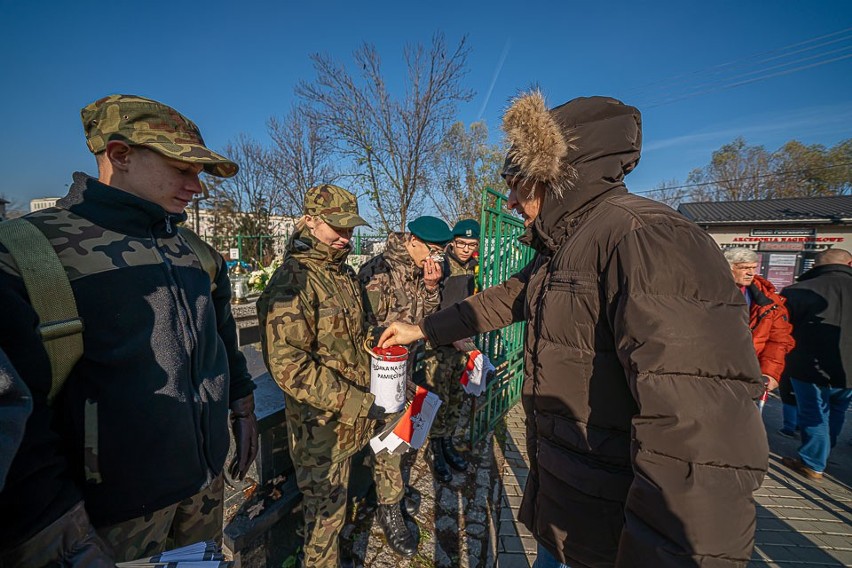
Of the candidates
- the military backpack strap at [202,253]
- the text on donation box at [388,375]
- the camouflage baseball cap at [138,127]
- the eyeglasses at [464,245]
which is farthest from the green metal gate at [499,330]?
the camouflage baseball cap at [138,127]

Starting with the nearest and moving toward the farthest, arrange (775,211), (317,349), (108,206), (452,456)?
(108,206), (317,349), (452,456), (775,211)

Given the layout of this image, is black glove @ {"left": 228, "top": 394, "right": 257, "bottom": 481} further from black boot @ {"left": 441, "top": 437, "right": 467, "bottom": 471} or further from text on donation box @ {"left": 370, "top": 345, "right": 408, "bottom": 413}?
black boot @ {"left": 441, "top": 437, "right": 467, "bottom": 471}

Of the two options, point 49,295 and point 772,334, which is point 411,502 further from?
point 772,334

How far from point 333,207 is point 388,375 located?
1.08 metres

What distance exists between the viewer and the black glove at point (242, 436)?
197 centimetres

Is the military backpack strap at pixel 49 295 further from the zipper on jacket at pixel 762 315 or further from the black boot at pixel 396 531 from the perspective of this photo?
the zipper on jacket at pixel 762 315

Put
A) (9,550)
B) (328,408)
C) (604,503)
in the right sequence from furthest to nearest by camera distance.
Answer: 1. (328,408)
2. (604,503)
3. (9,550)

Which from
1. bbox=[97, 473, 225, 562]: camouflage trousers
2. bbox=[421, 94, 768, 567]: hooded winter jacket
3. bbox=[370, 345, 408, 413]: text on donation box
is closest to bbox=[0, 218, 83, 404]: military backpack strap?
bbox=[97, 473, 225, 562]: camouflage trousers

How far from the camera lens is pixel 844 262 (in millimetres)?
3953

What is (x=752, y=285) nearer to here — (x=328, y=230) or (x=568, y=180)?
(x=568, y=180)

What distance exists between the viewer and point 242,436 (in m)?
2.00

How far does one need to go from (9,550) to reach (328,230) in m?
1.73

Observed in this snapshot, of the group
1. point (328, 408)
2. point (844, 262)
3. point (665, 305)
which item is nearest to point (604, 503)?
point (665, 305)

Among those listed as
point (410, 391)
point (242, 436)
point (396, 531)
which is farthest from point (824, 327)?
point (242, 436)
